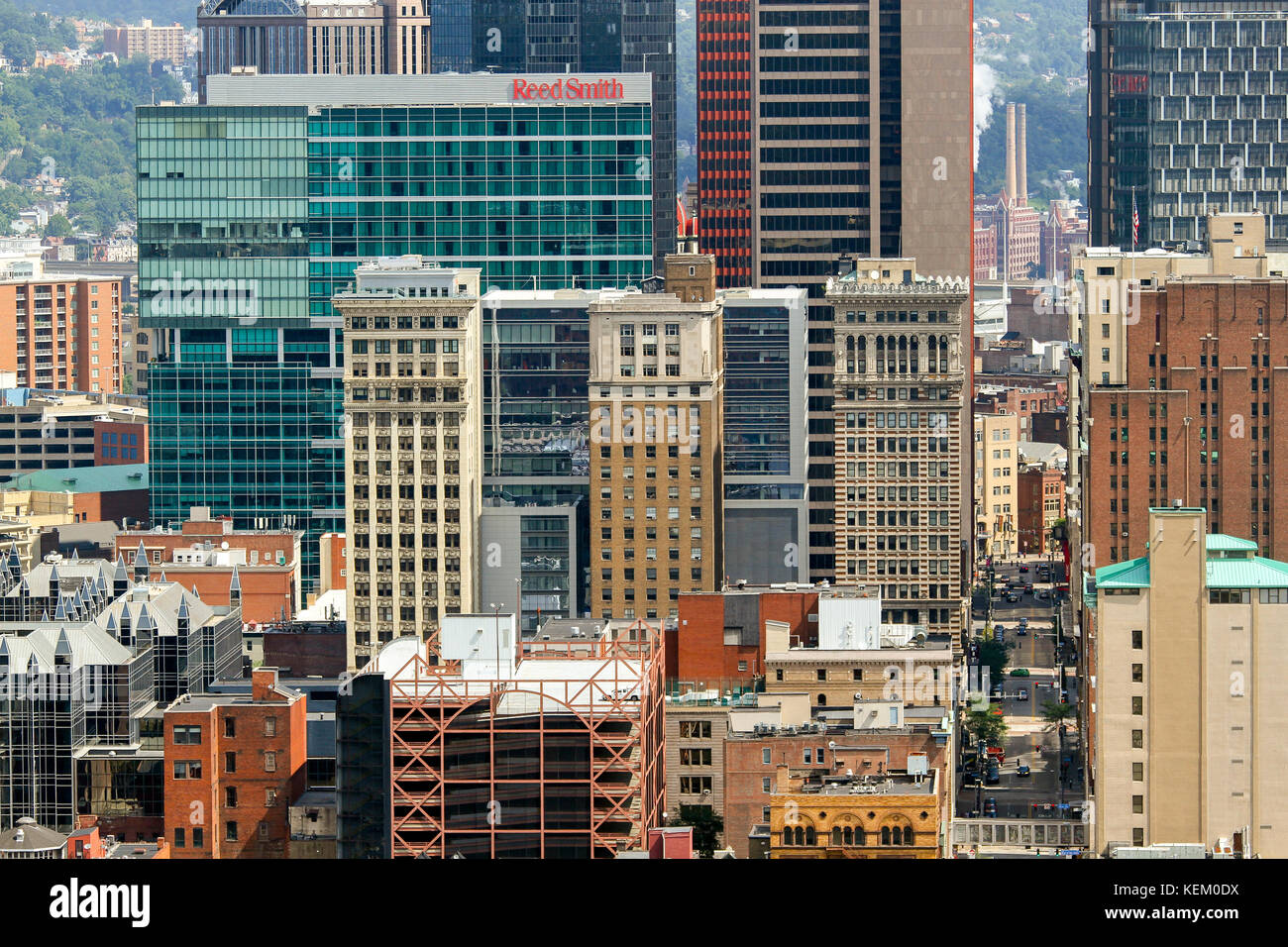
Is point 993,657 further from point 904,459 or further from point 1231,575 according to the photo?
point 1231,575

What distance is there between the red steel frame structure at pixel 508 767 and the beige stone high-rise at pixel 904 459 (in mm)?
51535

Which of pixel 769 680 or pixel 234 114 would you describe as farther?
pixel 234 114

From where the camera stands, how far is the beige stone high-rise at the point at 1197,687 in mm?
101625

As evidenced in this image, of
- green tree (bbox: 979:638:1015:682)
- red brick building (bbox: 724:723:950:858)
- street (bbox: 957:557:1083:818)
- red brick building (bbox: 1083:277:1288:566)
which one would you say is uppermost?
red brick building (bbox: 1083:277:1288:566)

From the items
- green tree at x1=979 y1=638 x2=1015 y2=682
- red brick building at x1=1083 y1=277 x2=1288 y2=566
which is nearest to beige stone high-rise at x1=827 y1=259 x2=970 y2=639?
red brick building at x1=1083 y1=277 x2=1288 y2=566

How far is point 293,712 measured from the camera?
106750mm

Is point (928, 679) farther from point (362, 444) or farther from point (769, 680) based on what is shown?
point (362, 444)

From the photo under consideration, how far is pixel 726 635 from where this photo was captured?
117 m

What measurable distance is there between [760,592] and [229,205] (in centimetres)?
7977

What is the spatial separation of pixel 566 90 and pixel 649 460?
167ft

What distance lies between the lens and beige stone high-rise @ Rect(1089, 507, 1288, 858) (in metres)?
102

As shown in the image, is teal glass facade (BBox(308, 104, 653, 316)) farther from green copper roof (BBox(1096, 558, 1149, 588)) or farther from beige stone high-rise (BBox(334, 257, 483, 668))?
green copper roof (BBox(1096, 558, 1149, 588))

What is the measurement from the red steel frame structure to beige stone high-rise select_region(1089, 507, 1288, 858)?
68.1ft
